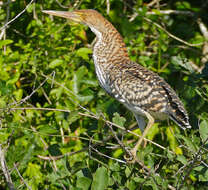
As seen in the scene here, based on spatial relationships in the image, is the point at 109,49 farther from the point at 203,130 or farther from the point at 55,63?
the point at 203,130

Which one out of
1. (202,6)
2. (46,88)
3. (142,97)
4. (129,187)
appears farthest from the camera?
(202,6)

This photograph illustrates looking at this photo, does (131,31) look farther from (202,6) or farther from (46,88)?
(202,6)

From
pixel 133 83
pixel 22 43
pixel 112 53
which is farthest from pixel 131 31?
pixel 22 43

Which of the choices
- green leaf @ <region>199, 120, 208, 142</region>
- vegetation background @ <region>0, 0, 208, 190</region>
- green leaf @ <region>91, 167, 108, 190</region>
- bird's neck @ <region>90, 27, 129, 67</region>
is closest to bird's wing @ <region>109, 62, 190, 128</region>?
vegetation background @ <region>0, 0, 208, 190</region>

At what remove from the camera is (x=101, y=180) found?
2973 millimetres

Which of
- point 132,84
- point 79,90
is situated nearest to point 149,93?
point 132,84

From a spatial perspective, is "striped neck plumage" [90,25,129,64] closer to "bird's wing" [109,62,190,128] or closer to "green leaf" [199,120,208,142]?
"bird's wing" [109,62,190,128]

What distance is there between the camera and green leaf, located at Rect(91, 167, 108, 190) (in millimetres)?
2967

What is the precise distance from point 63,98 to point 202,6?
2.50 metres

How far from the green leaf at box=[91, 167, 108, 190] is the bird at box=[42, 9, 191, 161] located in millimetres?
670

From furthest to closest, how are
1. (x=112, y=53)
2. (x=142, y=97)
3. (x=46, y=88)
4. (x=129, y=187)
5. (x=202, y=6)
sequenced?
(x=202, y=6)
(x=46, y=88)
(x=112, y=53)
(x=142, y=97)
(x=129, y=187)

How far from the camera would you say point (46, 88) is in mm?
4762

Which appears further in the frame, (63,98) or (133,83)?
(63,98)

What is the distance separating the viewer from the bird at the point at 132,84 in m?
3.88
